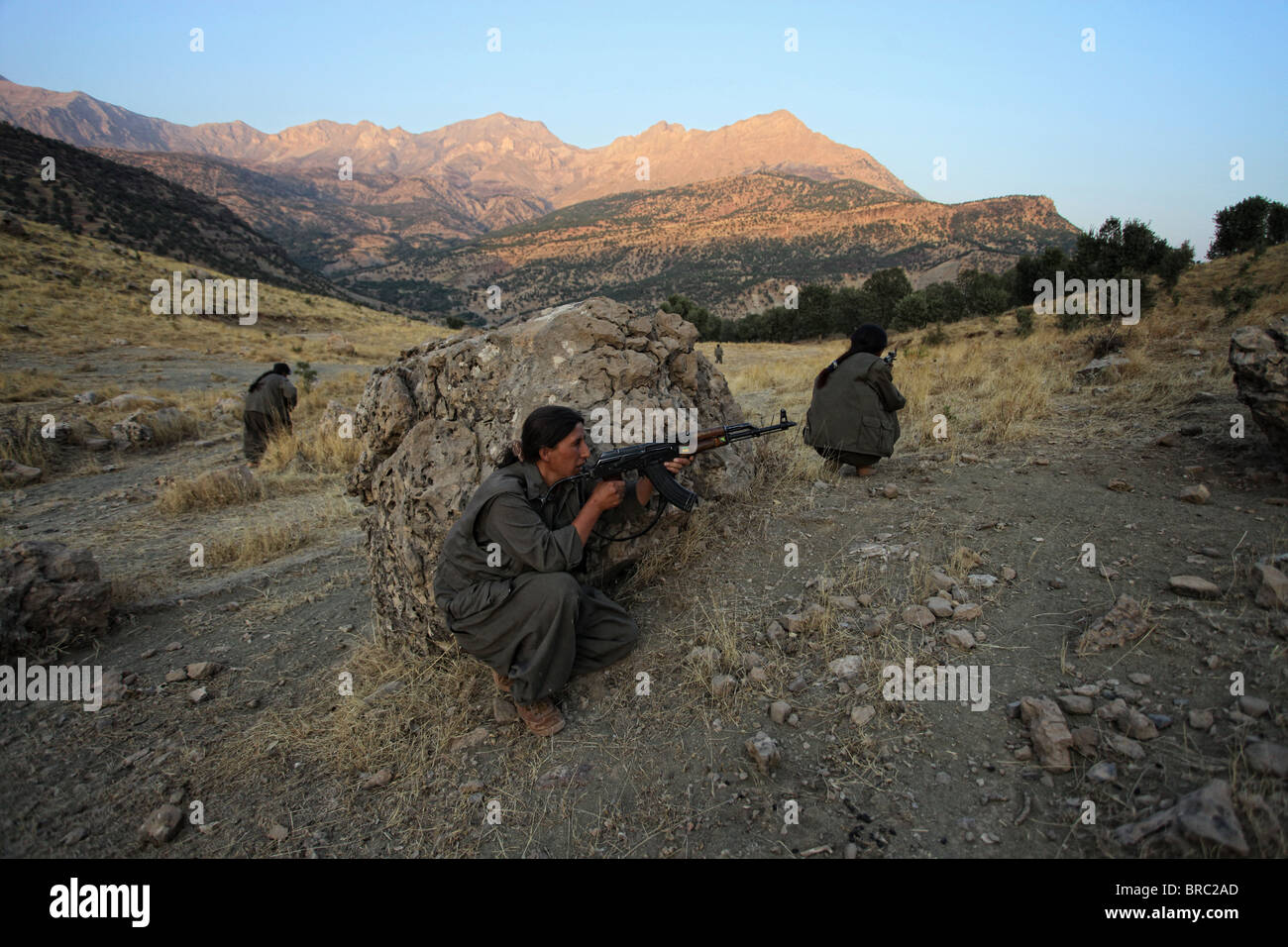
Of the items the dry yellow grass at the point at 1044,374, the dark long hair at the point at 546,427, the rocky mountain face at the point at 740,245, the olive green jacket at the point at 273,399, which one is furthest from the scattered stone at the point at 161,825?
the rocky mountain face at the point at 740,245

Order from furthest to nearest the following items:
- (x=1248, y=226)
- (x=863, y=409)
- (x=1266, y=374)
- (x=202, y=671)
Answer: (x=1248, y=226) < (x=863, y=409) < (x=1266, y=374) < (x=202, y=671)

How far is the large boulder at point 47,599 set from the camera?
3939 mm

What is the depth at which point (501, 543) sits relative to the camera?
9.36 feet

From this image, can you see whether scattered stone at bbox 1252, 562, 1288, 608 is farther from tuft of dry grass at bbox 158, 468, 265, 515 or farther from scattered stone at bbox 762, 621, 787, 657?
tuft of dry grass at bbox 158, 468, 265, 515

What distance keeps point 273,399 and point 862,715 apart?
9514 millimetres

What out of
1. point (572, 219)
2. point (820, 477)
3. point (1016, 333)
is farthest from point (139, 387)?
point (572, 219)

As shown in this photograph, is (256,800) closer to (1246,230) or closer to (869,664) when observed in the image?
(869,664)

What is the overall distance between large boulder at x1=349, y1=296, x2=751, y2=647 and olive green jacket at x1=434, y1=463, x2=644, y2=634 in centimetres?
77

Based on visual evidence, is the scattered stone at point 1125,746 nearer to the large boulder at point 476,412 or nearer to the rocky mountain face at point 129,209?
the large boulder at point 476,412

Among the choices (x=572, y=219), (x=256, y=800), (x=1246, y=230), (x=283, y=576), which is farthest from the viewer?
(x=572, y=219)

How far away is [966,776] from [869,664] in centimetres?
67

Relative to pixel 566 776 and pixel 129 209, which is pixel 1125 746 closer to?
pixel 566 776

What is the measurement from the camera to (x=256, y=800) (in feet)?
9.00

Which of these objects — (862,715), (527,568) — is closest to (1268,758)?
(862,715)
